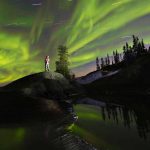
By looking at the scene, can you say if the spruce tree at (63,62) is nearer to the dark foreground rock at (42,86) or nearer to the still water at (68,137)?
the dark foreground rock at (42,86)

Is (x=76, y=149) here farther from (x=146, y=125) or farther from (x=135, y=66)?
(x=135, y=66)

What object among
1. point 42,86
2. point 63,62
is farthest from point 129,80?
point 42,86

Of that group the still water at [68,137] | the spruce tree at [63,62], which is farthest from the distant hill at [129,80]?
the still water at [68,137]

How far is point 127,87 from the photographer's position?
10512cm

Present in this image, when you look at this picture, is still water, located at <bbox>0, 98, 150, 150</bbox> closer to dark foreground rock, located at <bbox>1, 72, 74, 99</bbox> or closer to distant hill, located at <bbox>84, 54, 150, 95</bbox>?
dark foreground rock, located at <bbox>1, 72, 74, 99</bbox>

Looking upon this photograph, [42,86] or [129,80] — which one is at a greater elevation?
[129,80]

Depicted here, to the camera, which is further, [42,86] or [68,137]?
[42,86]

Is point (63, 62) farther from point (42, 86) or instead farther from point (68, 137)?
point (68, 137)

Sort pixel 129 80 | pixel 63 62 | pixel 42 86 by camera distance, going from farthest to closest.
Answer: pixel 63 62, pixel 129 80, pixel 42 86

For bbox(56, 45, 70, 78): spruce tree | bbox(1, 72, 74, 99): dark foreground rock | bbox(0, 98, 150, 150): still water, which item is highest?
bbox(56, 45, 70, 78): spruce tree

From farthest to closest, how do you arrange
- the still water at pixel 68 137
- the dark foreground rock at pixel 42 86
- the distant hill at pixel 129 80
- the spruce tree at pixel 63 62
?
1. the spruce tree at pixel 63 62
2. the distant hill at pixel 129 80
3. the dark foreground rock at pixel 42 86
4. the still water at pixel 68 137

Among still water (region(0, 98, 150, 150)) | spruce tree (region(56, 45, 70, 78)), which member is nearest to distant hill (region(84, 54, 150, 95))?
spruce tree (region(56, 45, 70, 78))

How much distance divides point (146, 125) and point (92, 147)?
29.0ft

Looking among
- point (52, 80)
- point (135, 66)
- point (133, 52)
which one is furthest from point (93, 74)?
point (52, 80)
